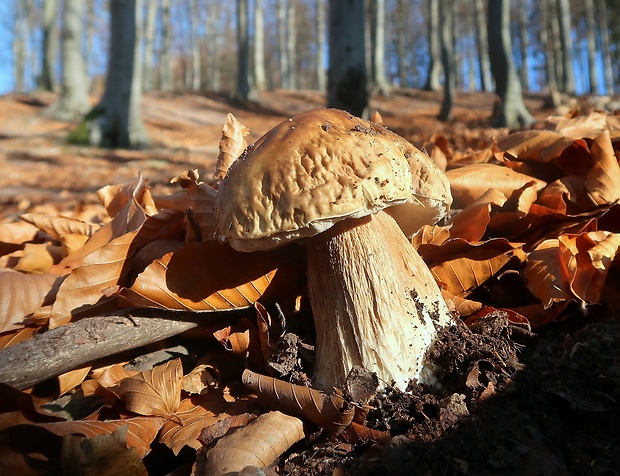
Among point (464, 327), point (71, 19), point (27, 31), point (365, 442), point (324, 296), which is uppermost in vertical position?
point (27, 31)

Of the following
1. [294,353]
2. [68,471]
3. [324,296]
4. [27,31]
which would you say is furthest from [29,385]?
[27,31]

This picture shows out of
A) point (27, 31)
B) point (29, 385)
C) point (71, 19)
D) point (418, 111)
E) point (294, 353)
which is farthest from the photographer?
point (27, 31)

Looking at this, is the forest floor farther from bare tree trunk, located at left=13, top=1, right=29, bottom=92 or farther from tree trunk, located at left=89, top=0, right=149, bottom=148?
bare tree trunk, located at left=13, top=1, right=29, bottom=92

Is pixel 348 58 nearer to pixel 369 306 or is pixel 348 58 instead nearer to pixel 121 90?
pixel 121 90

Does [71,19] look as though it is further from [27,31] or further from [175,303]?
[27,31]

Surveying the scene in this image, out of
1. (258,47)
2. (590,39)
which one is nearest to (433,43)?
(258,47)

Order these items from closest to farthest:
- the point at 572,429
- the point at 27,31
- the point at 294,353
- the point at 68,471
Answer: the point at 68,471 → the point at 572,429 → the point at 294,353 → the point at 27,31

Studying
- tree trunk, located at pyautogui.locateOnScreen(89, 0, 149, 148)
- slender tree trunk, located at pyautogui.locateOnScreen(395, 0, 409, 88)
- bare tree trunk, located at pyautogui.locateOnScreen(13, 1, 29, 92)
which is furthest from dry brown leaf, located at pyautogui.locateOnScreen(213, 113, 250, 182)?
bare tree trunk, located at pyautogui.locateOnScreen(13, 1, 29, 92)
